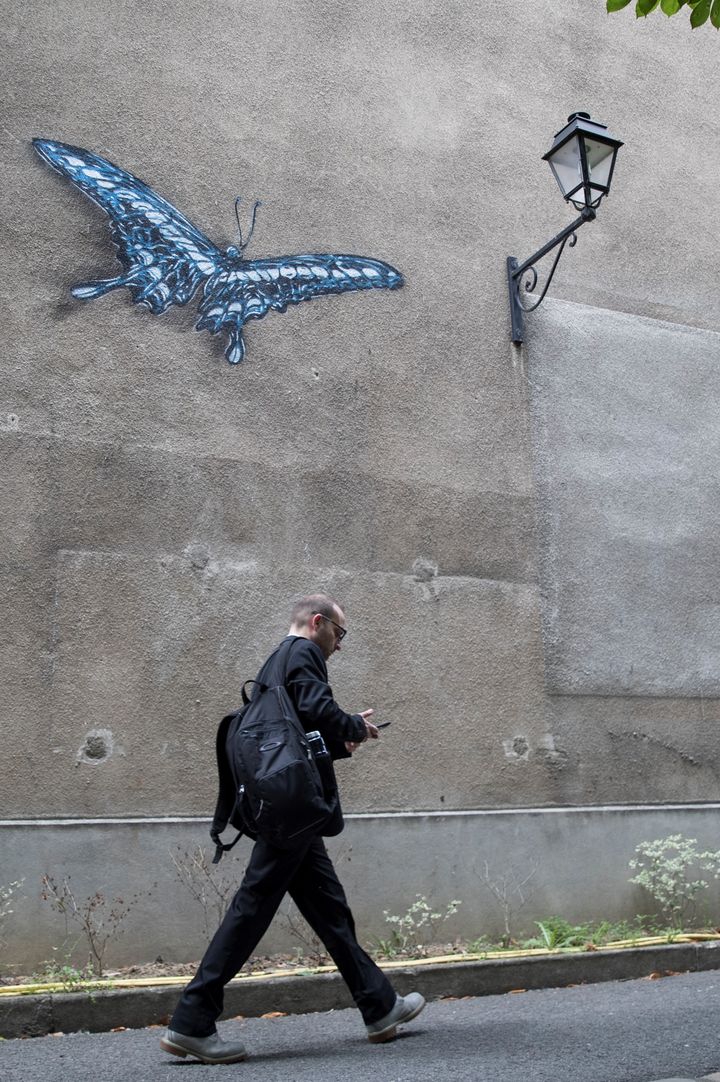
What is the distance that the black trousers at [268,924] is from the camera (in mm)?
4047

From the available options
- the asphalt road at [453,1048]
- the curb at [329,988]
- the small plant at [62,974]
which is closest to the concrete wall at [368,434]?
the small plant at [62,974]

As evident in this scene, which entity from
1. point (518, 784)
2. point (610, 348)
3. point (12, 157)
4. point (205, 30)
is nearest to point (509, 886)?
point (518, 784)

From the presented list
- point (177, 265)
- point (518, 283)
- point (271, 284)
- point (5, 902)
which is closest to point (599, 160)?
point (518, 283)

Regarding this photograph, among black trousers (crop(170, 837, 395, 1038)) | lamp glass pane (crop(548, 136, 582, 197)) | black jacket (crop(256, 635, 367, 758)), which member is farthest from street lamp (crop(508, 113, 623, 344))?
black trousers (crop(170, 837, 395, 1038))

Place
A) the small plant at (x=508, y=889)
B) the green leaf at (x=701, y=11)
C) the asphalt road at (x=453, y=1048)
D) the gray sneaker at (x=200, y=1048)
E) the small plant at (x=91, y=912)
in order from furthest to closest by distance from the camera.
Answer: the small plant at (x=508, y=889) → the small plant at (x=91, y=912) → the green leaf at (x=701, y=11) → the gray sneaker at (x=200, y=1048) → the asphalt road at (x=453, y=1048)

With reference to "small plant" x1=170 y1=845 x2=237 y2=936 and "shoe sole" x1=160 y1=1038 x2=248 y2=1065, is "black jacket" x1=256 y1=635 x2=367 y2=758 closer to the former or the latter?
"shoe sole" x1=160 y1=1038 x2=248 y2=1065

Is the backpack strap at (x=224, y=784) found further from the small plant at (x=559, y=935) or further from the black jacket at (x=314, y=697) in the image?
the small plant at (x=559, y=935)

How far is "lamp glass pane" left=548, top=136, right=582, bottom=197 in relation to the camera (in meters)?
7.40

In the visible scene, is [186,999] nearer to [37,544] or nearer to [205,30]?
[37,544]

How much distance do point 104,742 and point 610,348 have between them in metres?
4.89

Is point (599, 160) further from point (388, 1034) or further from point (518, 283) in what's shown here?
point (388, 1034)

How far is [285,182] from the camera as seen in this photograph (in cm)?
784

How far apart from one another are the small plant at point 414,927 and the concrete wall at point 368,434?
17.2 inches

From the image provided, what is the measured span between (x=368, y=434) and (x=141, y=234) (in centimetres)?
201
